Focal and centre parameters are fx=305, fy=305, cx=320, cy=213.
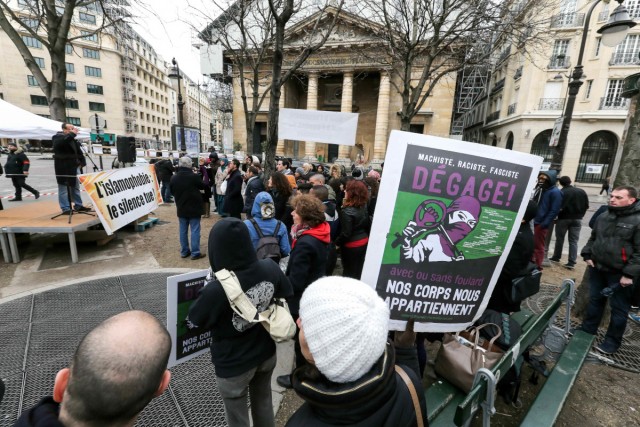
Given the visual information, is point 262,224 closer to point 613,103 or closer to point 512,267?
point 512,267

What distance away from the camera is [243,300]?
5.74ft

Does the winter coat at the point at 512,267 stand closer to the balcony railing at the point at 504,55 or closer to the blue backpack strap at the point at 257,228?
the blue backpack strap at the point at 257,228

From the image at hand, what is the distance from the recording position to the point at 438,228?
2025 mm

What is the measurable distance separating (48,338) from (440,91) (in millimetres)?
29842

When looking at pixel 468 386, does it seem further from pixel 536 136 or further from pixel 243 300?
pixel 536 136

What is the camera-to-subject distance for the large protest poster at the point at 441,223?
1.95 meters

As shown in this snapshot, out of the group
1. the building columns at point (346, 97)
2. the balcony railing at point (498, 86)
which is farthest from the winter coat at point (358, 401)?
the balcony railing at point (498, 86)

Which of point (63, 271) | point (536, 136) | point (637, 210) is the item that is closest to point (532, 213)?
point (637, 210)

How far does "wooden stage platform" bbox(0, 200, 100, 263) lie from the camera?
528 cm

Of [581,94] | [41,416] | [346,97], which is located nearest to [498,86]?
[581,94]

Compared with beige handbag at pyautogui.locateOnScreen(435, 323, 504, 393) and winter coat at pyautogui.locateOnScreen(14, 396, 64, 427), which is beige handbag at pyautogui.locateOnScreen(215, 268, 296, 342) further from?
beige handbag at pyautogui.locateOnScreen(435, 323, 504, 393)

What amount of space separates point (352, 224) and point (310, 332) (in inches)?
101

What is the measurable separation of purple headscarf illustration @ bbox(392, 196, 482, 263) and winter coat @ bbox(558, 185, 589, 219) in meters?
5.67

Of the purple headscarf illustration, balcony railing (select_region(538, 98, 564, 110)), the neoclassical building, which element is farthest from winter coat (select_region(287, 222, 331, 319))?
balcony railing (select_region(538, 98, 564, 110))
